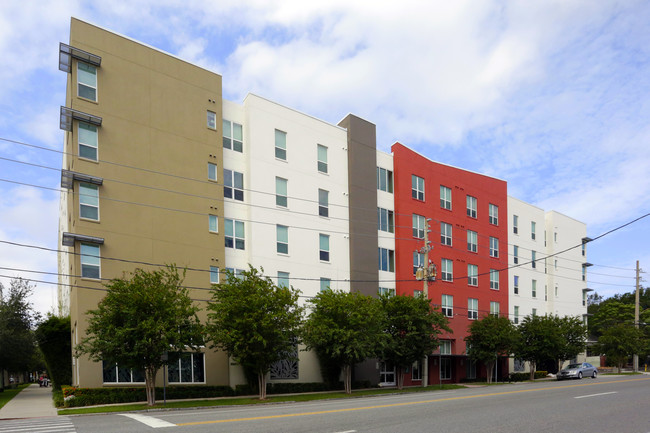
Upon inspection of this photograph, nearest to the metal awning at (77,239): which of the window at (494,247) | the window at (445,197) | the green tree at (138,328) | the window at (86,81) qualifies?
the green tree at (138,328)

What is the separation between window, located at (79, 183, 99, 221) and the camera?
1016 inches

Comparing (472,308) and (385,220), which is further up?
(385,220)

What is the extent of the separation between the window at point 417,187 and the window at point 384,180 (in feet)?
7.58

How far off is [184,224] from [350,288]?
43.6 ft

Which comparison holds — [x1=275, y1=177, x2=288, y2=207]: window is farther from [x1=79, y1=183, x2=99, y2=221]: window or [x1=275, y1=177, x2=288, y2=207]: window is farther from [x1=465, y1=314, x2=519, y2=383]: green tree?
[x1=465, y1=314, x2=519, y2=383]: green tree

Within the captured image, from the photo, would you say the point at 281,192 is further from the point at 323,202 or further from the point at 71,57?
the point at 71,57

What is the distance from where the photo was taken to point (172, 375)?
89.8ft

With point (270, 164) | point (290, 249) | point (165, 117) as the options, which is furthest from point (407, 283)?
point (165, 117)

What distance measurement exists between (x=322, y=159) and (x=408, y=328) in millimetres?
13433

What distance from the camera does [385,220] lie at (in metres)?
40.3

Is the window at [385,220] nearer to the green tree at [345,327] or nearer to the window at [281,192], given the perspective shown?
the window at [281,192]

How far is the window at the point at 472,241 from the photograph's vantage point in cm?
4771

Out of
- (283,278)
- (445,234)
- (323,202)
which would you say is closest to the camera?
(283,278)

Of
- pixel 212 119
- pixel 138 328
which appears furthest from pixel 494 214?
pixel 138 328
